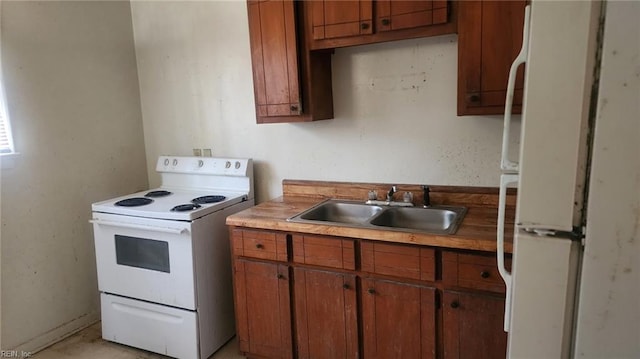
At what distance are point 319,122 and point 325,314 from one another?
1.20m

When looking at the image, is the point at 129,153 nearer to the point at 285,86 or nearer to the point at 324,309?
the point at 285,86

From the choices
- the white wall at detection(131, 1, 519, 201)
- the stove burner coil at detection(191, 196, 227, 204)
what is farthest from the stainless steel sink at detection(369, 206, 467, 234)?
the stove burner coil at detection(191, 196, 227, 204)

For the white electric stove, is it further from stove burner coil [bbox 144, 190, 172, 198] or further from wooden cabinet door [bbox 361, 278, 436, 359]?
wooden cabinet door [bbox 361, 278, 436, 359]

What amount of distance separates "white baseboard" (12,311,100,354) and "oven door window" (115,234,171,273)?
703 mm

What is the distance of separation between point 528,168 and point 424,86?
61.5 inches

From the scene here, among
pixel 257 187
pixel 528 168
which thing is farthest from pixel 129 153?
pixel 528 168

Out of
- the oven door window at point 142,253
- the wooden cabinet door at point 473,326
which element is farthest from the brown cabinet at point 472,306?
the oven door window at point 142,253

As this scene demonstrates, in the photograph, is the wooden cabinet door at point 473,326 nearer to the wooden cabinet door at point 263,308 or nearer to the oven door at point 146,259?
the wooden cabinet door at point 263,308

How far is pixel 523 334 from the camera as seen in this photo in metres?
1.09

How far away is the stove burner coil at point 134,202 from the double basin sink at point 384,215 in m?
1.10

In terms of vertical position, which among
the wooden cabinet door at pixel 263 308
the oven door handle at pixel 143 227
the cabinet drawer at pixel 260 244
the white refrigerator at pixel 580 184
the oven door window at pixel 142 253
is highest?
the white refrigerator at pixel 580 184

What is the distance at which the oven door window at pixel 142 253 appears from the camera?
260cm

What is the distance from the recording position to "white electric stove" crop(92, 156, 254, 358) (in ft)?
8.34

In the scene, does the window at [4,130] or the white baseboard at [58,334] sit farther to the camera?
the white baseboard at [58,334]
